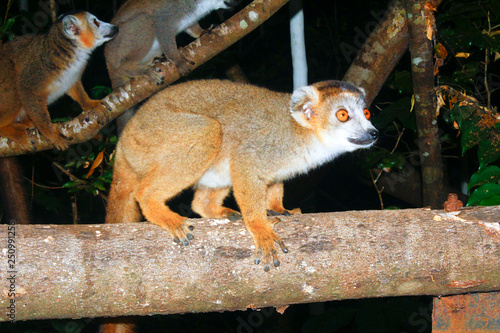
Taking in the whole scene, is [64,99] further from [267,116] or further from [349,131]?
[349,131]

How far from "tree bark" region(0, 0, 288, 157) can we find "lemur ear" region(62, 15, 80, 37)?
134 centimetres

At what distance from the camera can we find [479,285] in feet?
11.0

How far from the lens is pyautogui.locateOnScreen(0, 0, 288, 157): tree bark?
4770 millimetres

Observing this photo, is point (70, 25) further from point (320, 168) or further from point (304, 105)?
point (320, 168)

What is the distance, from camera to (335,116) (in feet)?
14.1

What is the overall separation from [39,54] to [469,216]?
5.17m

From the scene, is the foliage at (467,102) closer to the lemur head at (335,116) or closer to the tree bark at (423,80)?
the tree bark at (423,80)

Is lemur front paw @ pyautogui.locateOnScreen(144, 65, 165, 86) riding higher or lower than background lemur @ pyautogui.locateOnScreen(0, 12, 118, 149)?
lower

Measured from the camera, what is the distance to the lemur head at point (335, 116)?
13.8 feet

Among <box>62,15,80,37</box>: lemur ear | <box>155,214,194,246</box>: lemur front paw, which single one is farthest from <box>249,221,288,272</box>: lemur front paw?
<box>62,15,80,37</box>: lemur ear

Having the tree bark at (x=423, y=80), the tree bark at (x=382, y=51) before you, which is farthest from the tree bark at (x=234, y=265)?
the tree bark at (x=382, y=51)

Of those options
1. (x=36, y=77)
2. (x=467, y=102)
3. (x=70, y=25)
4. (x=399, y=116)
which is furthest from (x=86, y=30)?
(x=467, y=102)

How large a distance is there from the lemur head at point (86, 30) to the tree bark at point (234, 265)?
10.8ft

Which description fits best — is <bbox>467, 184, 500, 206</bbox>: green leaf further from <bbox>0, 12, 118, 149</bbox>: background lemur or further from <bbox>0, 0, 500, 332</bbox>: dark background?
<bbox>0, 12, 118, 149</bbox>: background lemur
